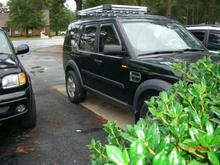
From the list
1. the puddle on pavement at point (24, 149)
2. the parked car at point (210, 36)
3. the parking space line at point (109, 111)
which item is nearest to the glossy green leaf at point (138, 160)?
the puddle on pavement at point (24, 149)

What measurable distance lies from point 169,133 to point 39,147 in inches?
136

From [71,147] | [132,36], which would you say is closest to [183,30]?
[132,36]

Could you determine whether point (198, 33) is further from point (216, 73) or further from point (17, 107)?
point (216, 73)

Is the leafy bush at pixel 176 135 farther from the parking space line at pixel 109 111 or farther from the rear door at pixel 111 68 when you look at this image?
the parking space line at pixel 109 111

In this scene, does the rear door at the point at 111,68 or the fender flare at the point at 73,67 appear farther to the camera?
the fender flare at the point at 73,67

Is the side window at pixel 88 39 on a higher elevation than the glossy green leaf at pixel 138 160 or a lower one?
higher

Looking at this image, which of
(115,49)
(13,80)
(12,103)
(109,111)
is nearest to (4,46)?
(13,80)

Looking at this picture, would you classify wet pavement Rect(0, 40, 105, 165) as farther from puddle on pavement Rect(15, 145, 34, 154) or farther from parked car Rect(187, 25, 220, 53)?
parked car Rect(187, 25, 220, 53)

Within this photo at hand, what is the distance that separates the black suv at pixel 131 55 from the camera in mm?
4574

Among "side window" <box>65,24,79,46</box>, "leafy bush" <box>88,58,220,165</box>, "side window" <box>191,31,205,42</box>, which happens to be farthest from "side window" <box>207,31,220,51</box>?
"leafy bush" <box>88,58,220,165</box>

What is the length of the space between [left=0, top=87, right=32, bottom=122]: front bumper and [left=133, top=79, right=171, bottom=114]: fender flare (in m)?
1.58

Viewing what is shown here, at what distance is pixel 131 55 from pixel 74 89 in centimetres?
239

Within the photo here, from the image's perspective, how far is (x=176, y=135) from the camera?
147 cm

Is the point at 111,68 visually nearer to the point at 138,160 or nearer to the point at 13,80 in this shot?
the point at 13,80
